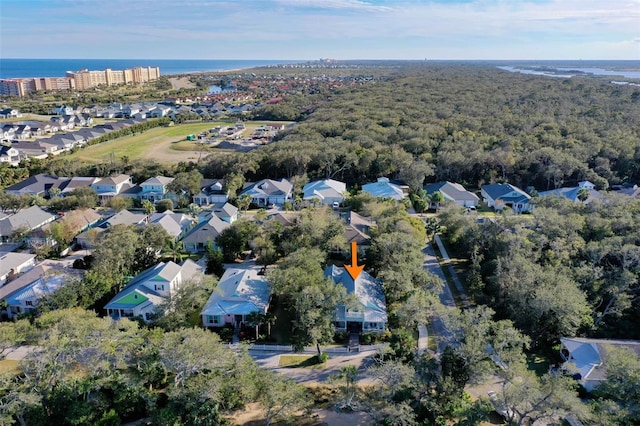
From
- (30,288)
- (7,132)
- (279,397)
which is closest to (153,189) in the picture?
(30,288)

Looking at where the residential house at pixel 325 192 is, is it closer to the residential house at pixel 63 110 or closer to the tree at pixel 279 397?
the tree at pixel 279 397

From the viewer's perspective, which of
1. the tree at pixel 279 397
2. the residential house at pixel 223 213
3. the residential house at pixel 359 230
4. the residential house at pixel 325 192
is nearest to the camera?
the tree at pixel 279 397

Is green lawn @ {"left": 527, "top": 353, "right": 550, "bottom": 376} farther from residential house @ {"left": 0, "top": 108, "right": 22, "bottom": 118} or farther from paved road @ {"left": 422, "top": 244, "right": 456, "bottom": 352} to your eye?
residential house @ {"left": 0, "top": 108, "right": 22, "bottom": 118}

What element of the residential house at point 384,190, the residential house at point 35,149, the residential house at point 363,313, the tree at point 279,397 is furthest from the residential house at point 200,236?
the residential house at point 35,149

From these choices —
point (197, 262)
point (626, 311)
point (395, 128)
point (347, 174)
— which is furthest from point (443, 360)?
point (395, 128)

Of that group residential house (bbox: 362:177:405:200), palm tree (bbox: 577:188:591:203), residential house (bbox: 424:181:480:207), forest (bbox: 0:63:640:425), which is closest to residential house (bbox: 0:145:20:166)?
forest (bbox: 0:63:640:425)

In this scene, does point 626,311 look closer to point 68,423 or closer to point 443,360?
point 443,360
